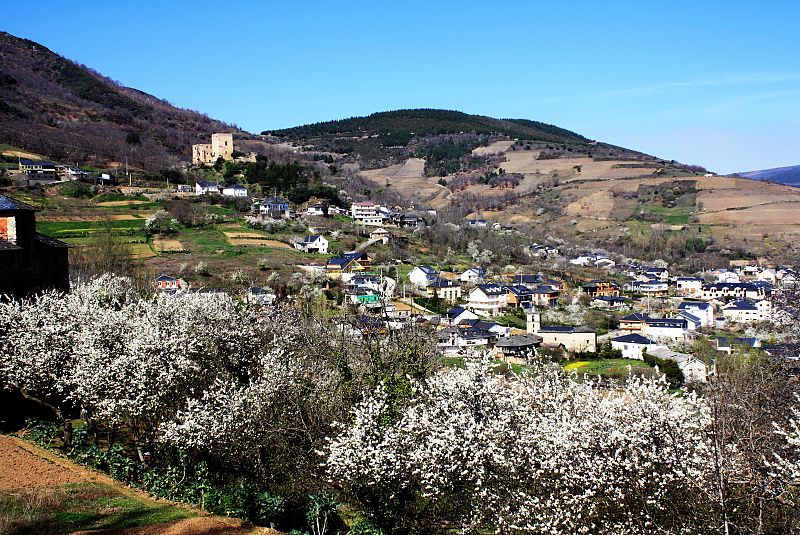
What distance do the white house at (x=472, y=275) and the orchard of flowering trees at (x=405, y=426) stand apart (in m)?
59.7

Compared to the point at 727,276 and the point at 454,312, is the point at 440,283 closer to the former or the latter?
the point at 454,312

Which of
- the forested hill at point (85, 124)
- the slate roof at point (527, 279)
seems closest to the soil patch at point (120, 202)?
the forested hill at point (85, 124)

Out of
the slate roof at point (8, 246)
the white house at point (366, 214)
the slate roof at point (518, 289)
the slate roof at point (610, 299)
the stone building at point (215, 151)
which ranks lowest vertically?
the slate roof at point (610, 299)

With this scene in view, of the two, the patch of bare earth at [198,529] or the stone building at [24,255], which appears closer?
the patch of bare earth at [198,529]

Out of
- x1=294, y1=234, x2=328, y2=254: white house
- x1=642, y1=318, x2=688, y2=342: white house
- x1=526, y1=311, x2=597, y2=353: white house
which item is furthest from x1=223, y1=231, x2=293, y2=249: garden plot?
x1=642, y1=318, x2=688, y2=342: white house

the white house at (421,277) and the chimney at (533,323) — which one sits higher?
the white house at (421,277)

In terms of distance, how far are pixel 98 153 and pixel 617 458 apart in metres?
119

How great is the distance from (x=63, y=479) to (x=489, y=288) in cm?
6386

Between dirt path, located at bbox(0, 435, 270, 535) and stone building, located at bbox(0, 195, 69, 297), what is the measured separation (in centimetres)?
884

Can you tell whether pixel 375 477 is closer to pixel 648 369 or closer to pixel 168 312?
pixel 168 312

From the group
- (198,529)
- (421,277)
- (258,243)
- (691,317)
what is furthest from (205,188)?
(198,529)

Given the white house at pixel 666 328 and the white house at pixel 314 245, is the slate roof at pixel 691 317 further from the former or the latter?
the white house at pixel 314 245

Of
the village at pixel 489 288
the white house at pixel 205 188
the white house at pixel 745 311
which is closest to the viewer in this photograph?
the village at pixel 489 288

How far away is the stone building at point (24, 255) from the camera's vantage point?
86.5 ft
